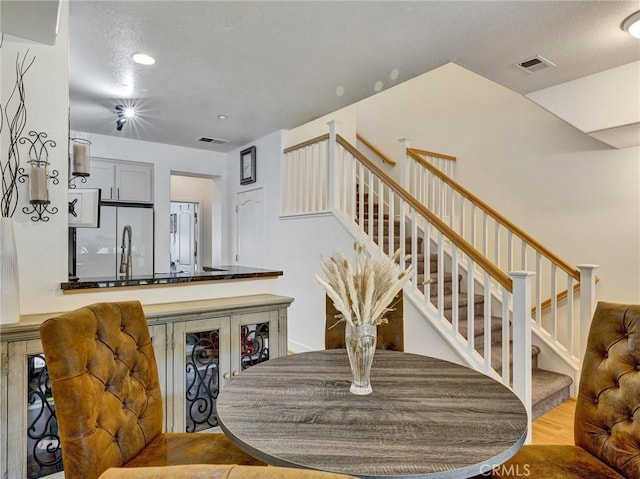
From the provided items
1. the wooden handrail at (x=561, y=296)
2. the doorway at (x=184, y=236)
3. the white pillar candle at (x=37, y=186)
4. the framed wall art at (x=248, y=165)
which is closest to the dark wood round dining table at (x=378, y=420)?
the white pillar candle at (x=37, y=186)

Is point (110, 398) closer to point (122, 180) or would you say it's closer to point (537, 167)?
point (537, 167)

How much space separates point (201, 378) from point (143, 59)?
2305 millimetres

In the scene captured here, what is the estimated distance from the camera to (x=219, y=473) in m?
0.51

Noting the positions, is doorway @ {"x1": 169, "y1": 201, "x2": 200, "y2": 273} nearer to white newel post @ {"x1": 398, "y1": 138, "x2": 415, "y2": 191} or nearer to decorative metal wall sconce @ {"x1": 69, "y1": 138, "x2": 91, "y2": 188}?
white newel post @ {"x1": 398, "y1": 138, "x2": 415, "y2": 191}

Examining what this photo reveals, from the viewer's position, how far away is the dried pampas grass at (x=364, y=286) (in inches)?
51.0

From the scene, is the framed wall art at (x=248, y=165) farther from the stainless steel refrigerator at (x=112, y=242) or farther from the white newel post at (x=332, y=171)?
the white newel post at (x=332, y=171)

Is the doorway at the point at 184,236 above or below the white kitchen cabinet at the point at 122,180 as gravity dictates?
below

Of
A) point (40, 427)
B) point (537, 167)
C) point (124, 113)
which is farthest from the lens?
point (124, 113)

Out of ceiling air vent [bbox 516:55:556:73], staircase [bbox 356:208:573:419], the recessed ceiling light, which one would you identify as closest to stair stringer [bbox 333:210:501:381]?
staircase [bbox 356:208:573:419]

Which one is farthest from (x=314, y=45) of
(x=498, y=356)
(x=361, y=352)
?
(x=498, y=356)

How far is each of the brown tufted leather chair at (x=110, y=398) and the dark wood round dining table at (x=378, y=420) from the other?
0.91 feet

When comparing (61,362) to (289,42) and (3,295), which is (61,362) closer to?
(3,295)

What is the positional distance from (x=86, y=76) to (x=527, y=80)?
3.54 m

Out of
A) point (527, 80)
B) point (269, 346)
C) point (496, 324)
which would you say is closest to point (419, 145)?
point (527, 80)
